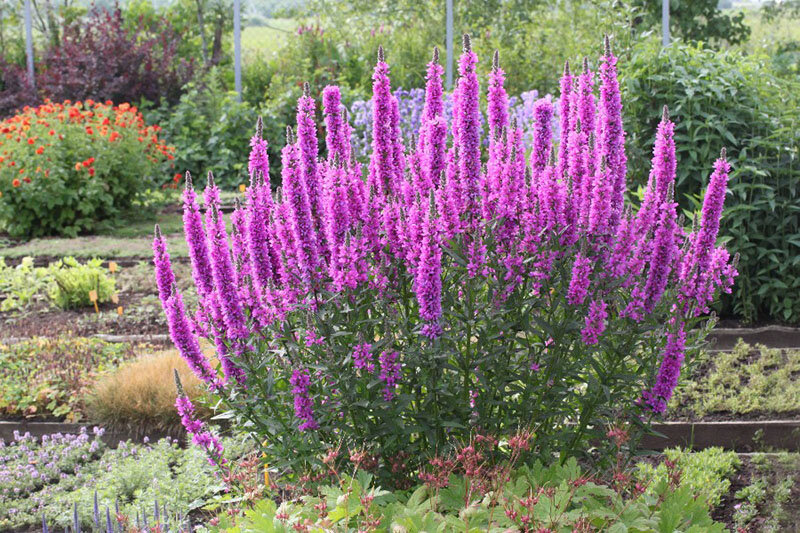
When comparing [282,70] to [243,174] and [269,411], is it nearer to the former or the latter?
[243,174]

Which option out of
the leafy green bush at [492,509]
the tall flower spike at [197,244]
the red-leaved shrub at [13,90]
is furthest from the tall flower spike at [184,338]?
the red-leaved shrub at [13,90]

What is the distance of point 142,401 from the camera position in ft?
17.4

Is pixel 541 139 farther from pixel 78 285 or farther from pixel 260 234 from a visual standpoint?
pixel 78 285

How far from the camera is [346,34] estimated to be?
55.4 ft

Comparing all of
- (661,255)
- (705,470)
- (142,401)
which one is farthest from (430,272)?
(142,401)

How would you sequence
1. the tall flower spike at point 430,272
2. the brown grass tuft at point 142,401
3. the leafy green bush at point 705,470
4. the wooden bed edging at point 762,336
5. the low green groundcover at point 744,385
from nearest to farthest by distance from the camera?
the tall flower spike at point 430,272
the leafy green bush at point 705,470
the low green groundcover at point 744,385
the brown grass tuft at point 142,401
the wooden bed edging at point 762,336

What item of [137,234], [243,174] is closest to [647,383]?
[137,234]

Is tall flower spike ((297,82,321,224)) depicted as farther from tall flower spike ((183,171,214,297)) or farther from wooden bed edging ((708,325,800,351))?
wooden bed edging ((708,325,800,351))

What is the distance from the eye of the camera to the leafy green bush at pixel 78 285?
25.4ft

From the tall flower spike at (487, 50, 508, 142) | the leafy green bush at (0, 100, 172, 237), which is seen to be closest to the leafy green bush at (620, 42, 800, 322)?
the tall flower spike at (487, 50, 508, 142)

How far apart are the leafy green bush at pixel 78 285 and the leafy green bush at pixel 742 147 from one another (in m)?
4.54

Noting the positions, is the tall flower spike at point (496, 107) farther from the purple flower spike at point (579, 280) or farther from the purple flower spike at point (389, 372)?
the purple flower spike at point (389, 372)

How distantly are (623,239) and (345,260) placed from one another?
1018 millimetres

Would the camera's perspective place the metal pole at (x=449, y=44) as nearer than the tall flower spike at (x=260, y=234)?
No
